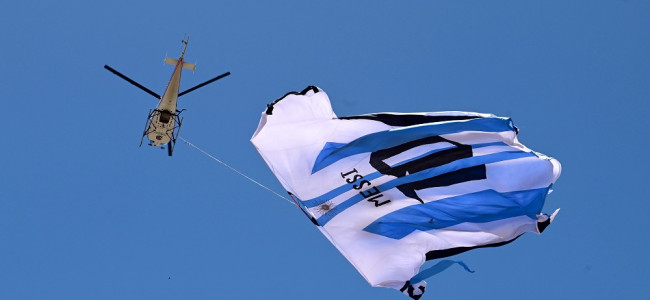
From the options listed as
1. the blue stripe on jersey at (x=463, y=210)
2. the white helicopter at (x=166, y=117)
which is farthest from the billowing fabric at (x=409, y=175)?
the white helicopter at (x=166, y=117)

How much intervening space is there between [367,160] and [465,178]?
3.66 meters

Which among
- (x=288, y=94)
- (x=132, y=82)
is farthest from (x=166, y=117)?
(x=288, y=94)

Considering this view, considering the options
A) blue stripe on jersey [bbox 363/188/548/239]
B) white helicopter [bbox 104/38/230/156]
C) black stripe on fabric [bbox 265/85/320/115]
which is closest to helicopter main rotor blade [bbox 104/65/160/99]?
white helicopter [bbox 104/38/230/156]

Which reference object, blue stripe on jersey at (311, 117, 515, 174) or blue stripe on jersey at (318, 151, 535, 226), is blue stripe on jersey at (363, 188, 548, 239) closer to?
blue stripe on jersey at (318, 151, 535, 226)

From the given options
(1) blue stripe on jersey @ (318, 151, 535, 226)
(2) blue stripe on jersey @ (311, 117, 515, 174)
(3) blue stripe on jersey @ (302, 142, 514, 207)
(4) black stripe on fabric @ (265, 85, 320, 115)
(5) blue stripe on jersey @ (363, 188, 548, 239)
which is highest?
(4) black stripe on fabric @ (265, 85, 320, 115)

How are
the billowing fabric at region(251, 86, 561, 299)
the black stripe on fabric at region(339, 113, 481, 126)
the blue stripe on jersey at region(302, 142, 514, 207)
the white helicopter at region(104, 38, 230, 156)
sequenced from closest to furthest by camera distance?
the billowing fabric at region(251, 86, 561, 299)
the blue stripe on jersey at region(302, 142, 514, 207)
the black stripe on fabric at region(339, 113, 481, 126)
the white helicopter at region(104, 38, 230, 156)

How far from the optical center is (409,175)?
2962 centimetres

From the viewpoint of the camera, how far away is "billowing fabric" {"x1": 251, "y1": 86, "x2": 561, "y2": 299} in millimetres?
29094

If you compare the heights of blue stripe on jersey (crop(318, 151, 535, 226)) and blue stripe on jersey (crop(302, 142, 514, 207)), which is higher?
blue stripe on jersey (crop(302, 142, 514, 207))

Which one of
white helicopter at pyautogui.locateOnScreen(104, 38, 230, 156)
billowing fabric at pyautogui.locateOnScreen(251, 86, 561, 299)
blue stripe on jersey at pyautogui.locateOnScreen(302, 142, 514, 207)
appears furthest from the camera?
white helicopter at pyautogui.locateOnScreen(104, 38, 230, 156)

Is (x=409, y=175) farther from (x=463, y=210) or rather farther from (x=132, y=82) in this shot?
(x=132, y=82)

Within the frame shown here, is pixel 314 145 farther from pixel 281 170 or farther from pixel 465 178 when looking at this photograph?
pixel 465 178

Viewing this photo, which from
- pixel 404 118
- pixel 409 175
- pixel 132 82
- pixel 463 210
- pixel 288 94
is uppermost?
pixel 132 82

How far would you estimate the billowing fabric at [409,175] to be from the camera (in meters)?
29.1
